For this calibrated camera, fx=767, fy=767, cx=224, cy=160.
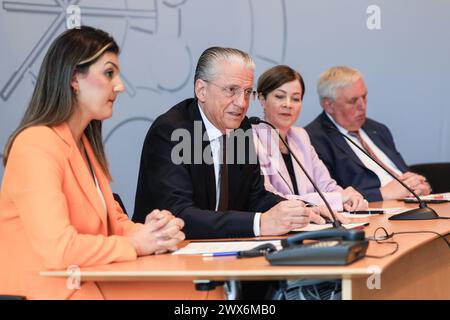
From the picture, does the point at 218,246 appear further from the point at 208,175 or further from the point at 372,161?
the point at 372,161

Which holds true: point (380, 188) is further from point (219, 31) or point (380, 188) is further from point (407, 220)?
point (219, 31)

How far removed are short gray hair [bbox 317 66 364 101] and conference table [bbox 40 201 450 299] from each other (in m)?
1.84

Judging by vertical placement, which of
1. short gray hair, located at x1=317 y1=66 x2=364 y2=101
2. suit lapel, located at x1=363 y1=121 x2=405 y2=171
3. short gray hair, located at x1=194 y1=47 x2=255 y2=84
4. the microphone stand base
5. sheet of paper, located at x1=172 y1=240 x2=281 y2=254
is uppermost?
short gray hair, located at x1=194 y1=47 x2=255 y2=84

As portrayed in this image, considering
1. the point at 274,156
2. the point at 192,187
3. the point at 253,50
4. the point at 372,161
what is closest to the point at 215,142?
the point at 192,187

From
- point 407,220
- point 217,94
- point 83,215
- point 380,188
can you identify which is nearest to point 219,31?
→ point 380,188

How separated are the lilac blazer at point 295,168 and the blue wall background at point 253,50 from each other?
36.1 inches

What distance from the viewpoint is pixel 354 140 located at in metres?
4.58

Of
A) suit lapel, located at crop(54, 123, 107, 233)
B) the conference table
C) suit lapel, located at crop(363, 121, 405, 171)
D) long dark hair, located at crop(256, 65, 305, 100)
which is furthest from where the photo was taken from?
suit lapel, located at crop(363, 121, 405, 171)

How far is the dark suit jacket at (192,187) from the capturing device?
107 inches

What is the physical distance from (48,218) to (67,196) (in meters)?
0.20

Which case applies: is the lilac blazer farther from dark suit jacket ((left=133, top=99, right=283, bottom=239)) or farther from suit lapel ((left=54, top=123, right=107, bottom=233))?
suit lapel ((left=54, top=123, right=107, bottom=233))

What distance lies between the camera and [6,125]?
163 inches

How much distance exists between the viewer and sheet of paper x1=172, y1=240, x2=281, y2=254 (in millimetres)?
2318

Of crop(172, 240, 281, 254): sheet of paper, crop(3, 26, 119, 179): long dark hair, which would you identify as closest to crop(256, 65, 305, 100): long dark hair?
crop(172, 240, 281, 254): sheet of paper
